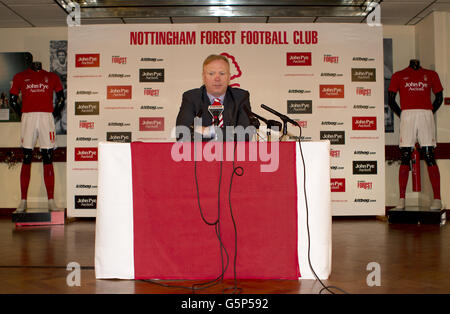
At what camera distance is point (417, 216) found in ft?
17.8

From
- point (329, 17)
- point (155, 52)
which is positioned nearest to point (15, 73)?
point (155, 52)

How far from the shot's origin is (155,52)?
20.0 feet

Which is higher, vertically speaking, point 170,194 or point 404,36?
point 404,36

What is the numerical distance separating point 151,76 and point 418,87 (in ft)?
11.7

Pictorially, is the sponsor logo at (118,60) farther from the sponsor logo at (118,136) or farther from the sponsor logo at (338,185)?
the sponsor logo at (338,185)

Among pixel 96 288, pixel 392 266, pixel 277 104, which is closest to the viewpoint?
pixel 96 288

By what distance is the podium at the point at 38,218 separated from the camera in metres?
5.29

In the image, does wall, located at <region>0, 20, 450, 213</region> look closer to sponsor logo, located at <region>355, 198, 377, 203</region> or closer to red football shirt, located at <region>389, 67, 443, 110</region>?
red football shirt, located at <region>389, 67, 443, 110</region>

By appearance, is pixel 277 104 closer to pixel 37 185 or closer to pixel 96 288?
pixel 37 185

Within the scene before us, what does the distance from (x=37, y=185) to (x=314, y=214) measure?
Result: 5.32 metres

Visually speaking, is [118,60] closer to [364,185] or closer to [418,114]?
[364,185]

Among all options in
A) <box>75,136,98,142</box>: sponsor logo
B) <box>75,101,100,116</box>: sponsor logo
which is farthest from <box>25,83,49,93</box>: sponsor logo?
<box>75,136,98,142</box>: sponsor logo

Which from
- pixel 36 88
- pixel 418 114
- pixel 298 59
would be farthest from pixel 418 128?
pixel 36 88
